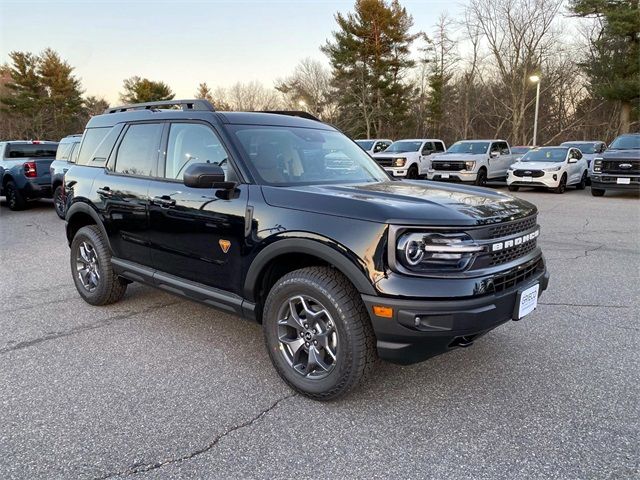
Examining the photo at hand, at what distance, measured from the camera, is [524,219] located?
3.10 m

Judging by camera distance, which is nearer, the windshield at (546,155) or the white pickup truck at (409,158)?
the windshield at (546,155)

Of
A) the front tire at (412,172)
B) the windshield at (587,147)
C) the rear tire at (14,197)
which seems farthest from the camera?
the windshield at (587,147)

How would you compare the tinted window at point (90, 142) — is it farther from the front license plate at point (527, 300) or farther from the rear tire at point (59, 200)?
the rear tire at point (59, 200)

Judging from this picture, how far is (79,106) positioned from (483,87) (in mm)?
37510

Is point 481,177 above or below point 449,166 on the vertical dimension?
below

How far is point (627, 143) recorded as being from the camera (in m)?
15.2

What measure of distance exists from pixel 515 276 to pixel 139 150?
10.6ft

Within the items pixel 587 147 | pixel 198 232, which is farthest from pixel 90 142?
pixel 587 147

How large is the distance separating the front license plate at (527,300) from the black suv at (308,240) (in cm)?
1

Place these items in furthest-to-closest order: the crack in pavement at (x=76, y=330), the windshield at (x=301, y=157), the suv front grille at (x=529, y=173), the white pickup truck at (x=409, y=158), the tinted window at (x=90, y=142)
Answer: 1. the white pickup truck at (x=409, y=158)
2. the suv front grille at (x=529, y=173)
3. the tinted window at (x=90, y=142)
4. the crack in pavement at (x=76, y=330)
5. the windshield at (x=301, y=157)

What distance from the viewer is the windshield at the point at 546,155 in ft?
53.8

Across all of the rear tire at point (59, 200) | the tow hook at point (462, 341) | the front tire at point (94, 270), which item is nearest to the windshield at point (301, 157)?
the tow hook at point (462, 341)

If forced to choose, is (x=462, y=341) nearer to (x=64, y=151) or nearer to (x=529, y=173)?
(x=64, y=151)

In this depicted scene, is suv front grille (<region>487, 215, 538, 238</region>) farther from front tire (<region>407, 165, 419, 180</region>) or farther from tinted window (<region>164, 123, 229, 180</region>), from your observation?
front tire (<region>407, 165, 419, 180</region>)
